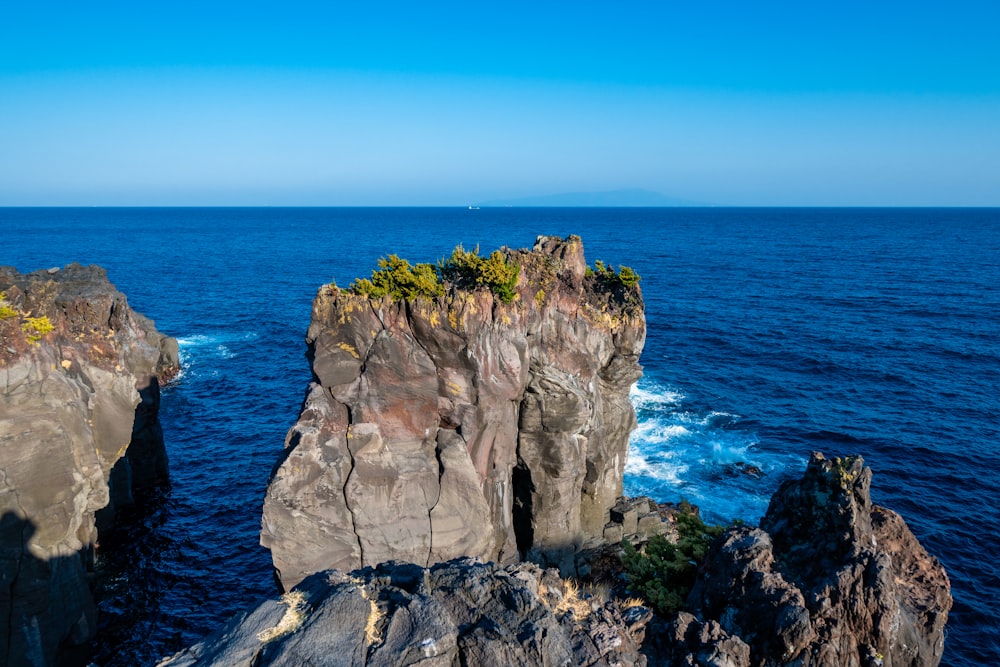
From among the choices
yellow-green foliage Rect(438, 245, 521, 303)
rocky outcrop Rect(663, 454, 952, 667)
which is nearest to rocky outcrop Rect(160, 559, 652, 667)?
rocky outcrop Rect(663, 454, 952, 667)

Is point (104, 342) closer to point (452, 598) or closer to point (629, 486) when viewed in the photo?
point (452, 598)

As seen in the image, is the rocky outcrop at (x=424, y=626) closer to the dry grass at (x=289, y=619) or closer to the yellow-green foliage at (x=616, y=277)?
the dry grass at (x=289, y=619)

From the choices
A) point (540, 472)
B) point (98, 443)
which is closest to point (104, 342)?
point (98, 443)

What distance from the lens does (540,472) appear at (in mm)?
33594

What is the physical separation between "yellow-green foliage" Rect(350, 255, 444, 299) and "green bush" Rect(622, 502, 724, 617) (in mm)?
14615

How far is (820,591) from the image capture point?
18984 millimetres

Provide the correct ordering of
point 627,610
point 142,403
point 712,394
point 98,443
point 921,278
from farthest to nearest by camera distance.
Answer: point 921,278
point 712,394
point 142,403
point 98,443
point 627,610

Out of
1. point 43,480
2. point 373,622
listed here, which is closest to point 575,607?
point 373,622

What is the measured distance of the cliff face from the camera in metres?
27.7

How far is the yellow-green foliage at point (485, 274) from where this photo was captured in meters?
29.8

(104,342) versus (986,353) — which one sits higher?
(104,342)

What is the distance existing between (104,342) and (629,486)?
128 feet

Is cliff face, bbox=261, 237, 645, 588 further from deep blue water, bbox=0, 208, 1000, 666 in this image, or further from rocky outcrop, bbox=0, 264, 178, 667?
deep blue water, bbox=0, 208, 1000, 666

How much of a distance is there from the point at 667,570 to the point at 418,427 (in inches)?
490
